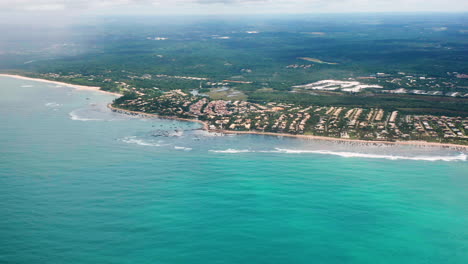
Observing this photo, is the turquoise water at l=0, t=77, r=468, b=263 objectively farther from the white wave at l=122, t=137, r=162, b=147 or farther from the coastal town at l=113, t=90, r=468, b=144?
the coastal town at l=113, t=90, r=468, b=144

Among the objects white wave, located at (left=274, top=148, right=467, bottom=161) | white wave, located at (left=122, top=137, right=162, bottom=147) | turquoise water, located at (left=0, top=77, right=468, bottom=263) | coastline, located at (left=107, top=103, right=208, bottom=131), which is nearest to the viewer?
turquoise water, located at (left=0, top=77, right=468, bottom=263)

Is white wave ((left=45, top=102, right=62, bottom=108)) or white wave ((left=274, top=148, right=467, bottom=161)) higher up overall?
white wave ((left=45, top=102, right=62, bottom=108))

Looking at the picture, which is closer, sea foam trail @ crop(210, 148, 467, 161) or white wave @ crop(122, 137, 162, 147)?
sea foam trail @ crop(210, 148, 467, 161)

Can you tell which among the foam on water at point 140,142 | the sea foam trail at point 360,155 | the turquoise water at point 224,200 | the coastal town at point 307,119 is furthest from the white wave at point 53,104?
the sea foam trail at point 360,155

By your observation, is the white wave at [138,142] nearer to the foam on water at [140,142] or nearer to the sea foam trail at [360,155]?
the foam on water at [140,142]

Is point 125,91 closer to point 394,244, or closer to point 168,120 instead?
point 168,120

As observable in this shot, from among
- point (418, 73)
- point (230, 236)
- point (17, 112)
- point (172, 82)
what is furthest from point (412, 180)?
point (418, 73)

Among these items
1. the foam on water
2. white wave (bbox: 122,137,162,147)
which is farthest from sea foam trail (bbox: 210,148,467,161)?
white wave (bbox: 122,137,162,147)
